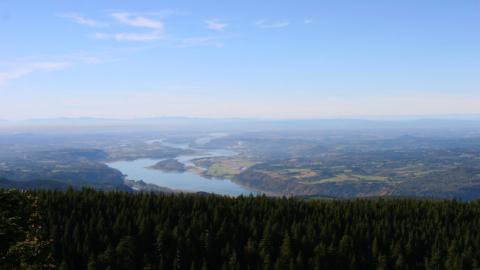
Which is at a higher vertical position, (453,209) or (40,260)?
(40,260)

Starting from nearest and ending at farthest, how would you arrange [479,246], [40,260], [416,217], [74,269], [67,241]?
[40,260]
[74,269]
[67,241]
[479,246]
[416,217]

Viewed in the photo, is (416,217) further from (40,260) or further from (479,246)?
(40,260)

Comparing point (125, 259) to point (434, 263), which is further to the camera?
point (434, 263)

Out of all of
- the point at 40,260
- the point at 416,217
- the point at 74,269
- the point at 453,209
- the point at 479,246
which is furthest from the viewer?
the point at 453,209

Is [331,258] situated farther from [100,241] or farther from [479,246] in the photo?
[100,241]

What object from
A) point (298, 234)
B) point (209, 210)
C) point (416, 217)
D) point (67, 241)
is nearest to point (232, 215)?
point (209, 210)

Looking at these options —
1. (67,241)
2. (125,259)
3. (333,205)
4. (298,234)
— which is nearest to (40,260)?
(125,259)
